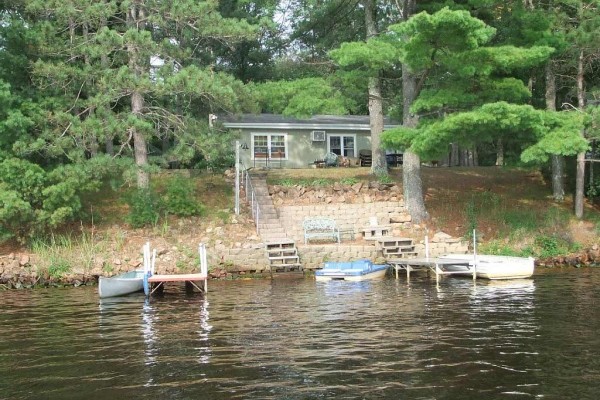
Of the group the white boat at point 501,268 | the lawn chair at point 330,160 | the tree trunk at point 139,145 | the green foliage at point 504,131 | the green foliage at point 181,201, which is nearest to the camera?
the white boat at point 501,268

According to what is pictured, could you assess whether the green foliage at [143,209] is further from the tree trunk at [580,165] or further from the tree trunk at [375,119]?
the tree trunk at [580,165]

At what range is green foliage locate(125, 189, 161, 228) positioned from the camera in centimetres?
2436

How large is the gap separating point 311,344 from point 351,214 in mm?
14704

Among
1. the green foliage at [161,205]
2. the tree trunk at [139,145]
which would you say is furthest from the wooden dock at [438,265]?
the tree trunk at [139,145]

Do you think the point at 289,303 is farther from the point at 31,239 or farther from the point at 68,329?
the point at 31,239

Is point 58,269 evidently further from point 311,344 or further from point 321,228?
point 311,344

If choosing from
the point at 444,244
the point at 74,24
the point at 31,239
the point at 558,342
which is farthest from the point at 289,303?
the point at 74,24

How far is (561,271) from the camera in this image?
2180 centimetres

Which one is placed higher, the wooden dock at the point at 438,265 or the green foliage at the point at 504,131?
the green foliage at the point at 504,131

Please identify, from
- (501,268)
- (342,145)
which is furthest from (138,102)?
(501,268)

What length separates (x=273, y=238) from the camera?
932 inches

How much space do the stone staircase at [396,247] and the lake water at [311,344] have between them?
15.3 ft

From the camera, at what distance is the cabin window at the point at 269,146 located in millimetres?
33812

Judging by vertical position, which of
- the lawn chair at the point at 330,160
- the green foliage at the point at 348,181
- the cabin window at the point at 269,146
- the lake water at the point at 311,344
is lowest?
the lake water at the point at 311,344
